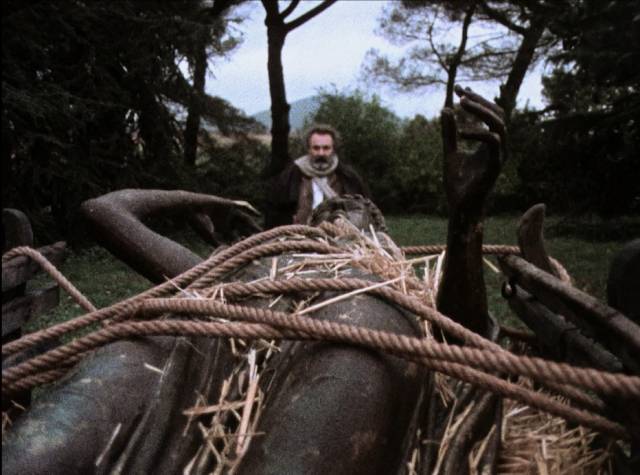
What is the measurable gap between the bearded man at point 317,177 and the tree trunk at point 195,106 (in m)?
6.46

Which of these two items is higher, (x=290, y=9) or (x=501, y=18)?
(x=501, y=18)

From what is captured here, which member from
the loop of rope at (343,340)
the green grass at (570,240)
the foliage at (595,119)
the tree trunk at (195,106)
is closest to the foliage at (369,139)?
the green grass at (570,240)

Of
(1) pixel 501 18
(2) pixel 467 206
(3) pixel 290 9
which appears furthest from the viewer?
(1) pixel 501 18

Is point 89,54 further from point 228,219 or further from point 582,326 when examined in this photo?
point 582,326

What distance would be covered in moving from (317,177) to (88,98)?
5.93 metres

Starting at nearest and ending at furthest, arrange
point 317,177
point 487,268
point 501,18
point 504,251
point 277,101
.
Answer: point 504,251 < point 317,177 < point 487,268 < point 277,101 < point 501,18

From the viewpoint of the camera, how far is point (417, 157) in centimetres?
2103

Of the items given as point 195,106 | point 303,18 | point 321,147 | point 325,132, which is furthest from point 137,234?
point 303,18

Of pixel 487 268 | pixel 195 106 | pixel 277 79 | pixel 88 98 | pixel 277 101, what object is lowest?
pixel 487 268

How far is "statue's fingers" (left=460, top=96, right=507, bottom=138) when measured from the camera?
6.17 ft

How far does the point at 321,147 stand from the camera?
6520 mm

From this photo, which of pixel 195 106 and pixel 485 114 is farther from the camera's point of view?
pixel 195 106

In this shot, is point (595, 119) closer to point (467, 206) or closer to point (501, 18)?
point (467, 206)

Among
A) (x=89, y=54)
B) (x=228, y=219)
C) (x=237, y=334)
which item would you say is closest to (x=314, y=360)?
(x=237, y=334)
